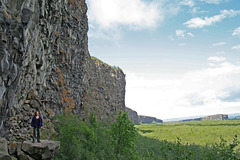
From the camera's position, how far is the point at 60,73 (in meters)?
25.9

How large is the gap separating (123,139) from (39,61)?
13405 millimetres

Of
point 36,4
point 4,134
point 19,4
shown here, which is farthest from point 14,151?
point 36,4

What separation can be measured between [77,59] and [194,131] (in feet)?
228

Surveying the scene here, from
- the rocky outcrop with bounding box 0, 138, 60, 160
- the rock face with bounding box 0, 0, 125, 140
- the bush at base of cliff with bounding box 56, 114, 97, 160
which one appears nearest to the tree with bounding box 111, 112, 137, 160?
the bush at base of cliff with bounding box 56, 114, 97, 160

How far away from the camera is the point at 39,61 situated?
1791cm

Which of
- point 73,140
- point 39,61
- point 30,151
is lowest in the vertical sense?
point 73,140

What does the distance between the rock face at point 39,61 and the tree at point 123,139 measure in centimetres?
808

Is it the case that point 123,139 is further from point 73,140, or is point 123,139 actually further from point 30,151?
point 30,151

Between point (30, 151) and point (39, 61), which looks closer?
point (30, 151)

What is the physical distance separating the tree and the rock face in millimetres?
8084

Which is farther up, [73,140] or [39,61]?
[39,61]

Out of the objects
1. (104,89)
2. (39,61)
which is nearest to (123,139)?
(39,61)

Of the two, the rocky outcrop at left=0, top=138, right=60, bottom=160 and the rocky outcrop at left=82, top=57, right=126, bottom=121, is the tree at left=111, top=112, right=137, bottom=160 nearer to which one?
the rocky outcrop at left=0, top=138, right=60, bottom=160

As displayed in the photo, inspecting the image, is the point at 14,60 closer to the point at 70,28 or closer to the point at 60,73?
the point at 60,73
